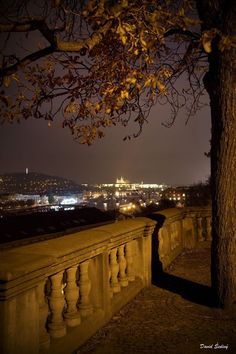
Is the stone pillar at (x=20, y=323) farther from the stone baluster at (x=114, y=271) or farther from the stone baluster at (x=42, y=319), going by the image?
the stone baluster at (x=114, y=271)

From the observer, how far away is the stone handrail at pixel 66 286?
10.9 ft

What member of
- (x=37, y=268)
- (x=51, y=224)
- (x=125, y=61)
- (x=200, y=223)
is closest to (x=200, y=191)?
(x=51, y=224)

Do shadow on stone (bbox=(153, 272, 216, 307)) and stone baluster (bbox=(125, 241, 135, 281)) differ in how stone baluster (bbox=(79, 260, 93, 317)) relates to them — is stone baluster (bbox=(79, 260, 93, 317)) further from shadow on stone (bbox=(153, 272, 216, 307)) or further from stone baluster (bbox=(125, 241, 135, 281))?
shadow on stone (bbox=(153, 272, 216, 307))

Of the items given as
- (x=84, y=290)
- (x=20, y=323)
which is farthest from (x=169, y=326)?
(x=20, y=323)

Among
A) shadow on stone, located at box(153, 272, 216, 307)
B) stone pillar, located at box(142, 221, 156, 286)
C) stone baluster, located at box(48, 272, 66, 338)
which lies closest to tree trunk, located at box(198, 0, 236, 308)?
shadow on stone, located at box(153, 272, 216, 307)

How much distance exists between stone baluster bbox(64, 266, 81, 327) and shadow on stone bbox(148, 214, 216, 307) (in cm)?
240

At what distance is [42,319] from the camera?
4113mm

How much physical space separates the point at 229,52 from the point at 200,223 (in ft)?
23.2

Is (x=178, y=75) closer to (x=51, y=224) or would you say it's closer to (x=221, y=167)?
(x=221, y=167)

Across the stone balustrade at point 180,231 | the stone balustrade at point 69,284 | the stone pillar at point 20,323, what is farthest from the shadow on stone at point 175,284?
the stone pillar at point 20,323

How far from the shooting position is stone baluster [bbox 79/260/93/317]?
16.3 ft

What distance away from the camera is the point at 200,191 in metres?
68.8

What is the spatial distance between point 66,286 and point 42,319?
2.23ft

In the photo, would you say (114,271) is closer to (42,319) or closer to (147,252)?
(147,252)
